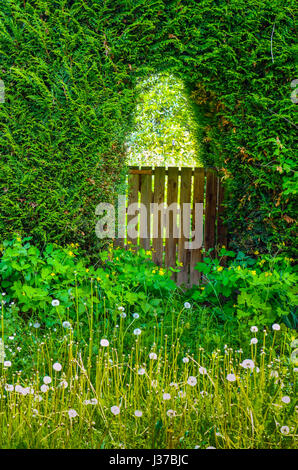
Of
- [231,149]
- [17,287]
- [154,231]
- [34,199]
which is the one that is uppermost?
[231,149]

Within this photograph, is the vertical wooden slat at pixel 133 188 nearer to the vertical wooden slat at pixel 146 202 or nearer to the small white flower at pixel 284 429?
the vertical wooden slat at pixel 146 202

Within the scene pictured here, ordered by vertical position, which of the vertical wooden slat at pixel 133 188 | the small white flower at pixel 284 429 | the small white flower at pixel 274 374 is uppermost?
the vertical wooden slat at pixel 133 188

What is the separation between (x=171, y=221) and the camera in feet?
18.3

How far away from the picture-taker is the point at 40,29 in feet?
14.3

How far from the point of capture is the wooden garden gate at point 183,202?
17.9 feet

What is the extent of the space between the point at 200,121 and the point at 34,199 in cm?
270

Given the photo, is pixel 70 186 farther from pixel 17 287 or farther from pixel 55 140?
pixel 17 287

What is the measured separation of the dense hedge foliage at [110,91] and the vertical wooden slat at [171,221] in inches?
38.5

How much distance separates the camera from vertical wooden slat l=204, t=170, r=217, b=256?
17.9 feet

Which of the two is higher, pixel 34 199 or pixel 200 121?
pixel 200 121

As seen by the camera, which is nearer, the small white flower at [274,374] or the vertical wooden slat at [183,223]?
the small white flower at [274,374]

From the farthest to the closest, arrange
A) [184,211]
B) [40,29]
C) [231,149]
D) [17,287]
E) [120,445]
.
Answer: [184,211], [231,149], [40,29], [17,287], [120,445]

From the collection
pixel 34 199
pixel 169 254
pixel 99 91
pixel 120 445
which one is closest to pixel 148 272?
pixel 169 254

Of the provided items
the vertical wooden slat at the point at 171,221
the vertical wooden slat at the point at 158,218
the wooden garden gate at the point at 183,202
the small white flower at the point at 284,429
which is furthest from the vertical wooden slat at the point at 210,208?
the small white flower at the point at 284,429
